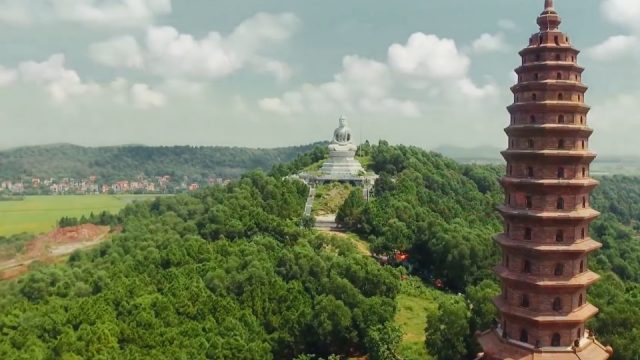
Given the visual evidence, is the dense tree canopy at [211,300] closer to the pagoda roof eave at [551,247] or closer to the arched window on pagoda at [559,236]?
the pagoda roof eave at [551,247]

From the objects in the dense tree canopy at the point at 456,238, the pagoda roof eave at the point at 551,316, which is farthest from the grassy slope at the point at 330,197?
the pagoda roof eave at the point at 551,316

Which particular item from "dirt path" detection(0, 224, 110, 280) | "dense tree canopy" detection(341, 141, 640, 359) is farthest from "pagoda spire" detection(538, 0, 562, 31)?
"dirt path" detection(0, 224, 110, 280)

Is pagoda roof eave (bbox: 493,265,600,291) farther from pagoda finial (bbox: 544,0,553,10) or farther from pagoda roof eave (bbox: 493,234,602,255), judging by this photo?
pagoda finial (bbox: 544,0,553,10)

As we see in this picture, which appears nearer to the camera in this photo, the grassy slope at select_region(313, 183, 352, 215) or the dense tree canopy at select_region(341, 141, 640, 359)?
the dense tree canopy at select_region(341, 141, 640, 359)

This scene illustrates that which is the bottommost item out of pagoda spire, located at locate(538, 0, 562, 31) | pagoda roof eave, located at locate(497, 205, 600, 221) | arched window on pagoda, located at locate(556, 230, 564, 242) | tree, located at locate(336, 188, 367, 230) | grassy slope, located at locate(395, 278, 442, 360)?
grassy slope, located at locate(395, 278, 442, 360)

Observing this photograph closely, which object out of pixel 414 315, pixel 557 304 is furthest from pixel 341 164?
pixel 557 304

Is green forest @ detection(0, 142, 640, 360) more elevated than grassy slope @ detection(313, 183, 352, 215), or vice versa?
grassy slope @ detection(313, 183, 352, 215)

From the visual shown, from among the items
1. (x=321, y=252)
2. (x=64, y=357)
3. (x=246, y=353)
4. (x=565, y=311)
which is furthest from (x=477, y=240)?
(x=64, y=357)
